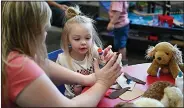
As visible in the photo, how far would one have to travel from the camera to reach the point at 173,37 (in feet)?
10.3

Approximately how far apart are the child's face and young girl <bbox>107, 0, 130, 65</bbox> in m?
1.26

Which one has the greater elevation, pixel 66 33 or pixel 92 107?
pixel 66 33

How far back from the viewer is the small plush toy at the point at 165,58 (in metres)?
1.42

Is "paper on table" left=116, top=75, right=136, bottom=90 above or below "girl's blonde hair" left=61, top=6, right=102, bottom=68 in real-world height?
below

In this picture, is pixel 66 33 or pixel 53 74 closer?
pixel 53 74

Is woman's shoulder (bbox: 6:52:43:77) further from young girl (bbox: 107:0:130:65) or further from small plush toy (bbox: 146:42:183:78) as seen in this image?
young girl (bbox: 107:0:130:65)

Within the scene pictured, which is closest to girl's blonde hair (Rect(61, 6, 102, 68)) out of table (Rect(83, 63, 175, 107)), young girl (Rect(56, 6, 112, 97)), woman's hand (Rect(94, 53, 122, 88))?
young girl (Rect(56, 6, 112, 97))

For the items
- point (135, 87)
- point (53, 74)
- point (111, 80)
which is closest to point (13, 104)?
point (53, 74)

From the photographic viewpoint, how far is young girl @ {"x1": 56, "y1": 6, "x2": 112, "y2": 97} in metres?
1.63

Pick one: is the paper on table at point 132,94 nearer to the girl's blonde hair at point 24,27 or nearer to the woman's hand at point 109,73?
the woman's hand at point 109,73

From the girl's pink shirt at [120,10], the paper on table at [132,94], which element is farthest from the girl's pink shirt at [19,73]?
the girl's pink shirt at [120,10]

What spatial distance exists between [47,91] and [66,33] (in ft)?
2.31

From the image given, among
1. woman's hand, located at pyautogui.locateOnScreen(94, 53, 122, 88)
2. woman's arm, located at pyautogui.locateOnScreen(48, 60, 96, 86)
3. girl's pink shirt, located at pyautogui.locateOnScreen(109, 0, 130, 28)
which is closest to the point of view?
woman's hand, located at pyautogui.locateOnScreen(94, 53, 122, 88)

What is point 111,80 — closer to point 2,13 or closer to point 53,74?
point 53,74
